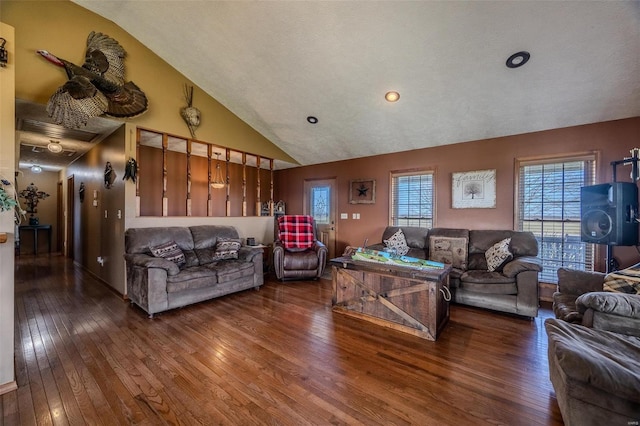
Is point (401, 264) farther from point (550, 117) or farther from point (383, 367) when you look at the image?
point (550, 117)

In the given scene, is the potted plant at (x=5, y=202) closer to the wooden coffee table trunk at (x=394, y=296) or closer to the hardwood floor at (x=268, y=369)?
the hardwood floor at (x=268, y=369)

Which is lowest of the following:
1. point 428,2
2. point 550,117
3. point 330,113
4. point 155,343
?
point 155,343

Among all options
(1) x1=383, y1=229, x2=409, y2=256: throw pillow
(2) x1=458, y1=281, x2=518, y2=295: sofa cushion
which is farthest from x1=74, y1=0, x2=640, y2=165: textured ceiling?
(2) x1=458, y1=281, x2=518, y2=295: sofa cushion

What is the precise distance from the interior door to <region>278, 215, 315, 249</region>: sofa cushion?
1.01 meters

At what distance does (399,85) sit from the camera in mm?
3291

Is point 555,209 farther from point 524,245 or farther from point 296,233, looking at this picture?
point 296,233

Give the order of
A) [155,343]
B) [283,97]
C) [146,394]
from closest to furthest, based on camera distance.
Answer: [146,394], [155,343], [283,97]

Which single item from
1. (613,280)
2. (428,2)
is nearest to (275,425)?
(613,280)

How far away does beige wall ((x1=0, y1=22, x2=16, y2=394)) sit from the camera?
170 cm

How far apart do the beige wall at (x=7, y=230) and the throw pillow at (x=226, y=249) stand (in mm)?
2055

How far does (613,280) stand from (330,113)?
366cm

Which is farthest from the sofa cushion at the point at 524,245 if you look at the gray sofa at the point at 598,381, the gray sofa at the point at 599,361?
the gray sofa at the point at 598,381

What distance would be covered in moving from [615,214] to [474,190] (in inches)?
63.4

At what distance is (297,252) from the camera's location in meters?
4.43
